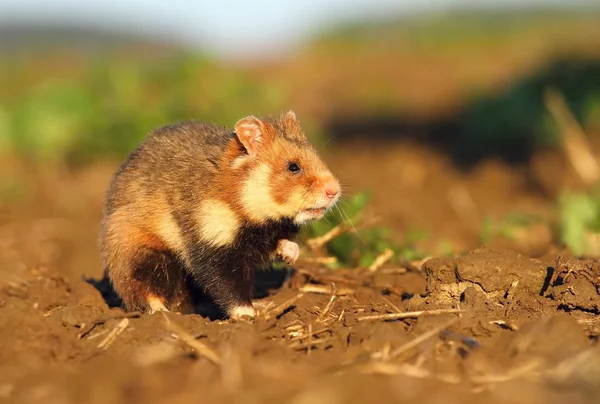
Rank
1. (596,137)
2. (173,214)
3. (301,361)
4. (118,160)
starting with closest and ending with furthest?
(301,361) < (173,214) < (596,137) < (118,160)

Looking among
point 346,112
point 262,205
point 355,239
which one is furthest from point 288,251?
point 346,112

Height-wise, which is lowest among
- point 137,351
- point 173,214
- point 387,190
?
point 387,190

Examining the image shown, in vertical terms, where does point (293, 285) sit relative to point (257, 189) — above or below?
below

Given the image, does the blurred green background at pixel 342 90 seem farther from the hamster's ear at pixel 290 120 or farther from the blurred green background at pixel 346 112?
the hamster's ear at pixel 290 120

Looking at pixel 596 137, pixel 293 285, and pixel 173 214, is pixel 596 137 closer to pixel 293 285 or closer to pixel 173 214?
pixel 293 285

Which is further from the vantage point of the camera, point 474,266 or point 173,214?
point 173,214

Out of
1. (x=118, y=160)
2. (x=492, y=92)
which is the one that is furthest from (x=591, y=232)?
(x=492, y=92)

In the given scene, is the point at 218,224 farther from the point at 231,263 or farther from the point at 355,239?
the point at 355,239
